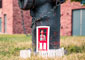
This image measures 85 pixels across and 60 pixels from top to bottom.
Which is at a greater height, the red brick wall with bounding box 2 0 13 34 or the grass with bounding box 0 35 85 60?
the red brick wall with bounding box 2 0 13 34

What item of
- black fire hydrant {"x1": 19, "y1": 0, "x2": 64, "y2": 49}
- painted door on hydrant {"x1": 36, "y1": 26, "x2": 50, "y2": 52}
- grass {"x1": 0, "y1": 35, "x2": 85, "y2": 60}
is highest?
black fire hydrant {"x1": 19, "y1": 0, "x2": 64, "y2": 49}

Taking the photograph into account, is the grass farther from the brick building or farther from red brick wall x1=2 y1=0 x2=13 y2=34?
red brick wall x1=2 y1=0 x2=13 y2=34

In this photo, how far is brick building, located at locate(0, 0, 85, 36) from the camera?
15.9 metres

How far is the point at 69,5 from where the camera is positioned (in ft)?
53.7

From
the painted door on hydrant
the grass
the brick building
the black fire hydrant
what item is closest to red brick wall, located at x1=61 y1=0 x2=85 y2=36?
the brick building

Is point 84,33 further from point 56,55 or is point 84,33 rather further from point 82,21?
point 56,55

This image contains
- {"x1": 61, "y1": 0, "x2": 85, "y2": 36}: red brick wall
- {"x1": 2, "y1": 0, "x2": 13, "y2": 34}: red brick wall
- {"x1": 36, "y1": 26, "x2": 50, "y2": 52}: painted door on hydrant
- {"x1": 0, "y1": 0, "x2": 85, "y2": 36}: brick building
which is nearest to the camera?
{"x1": 36, "y1": 26, "x2": 50, "y2": 52}: painted door on hydrant

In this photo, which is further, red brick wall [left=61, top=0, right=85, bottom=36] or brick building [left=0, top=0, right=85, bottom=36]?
red brick wall [left=61, top=0, right=85, bottom=36]

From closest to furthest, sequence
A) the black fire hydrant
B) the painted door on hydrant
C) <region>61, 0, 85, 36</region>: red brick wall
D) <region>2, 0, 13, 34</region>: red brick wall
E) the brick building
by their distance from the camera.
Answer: the painted door on hydrant, the black fire hydrant, the brick building, <region>61, 0, 85, 36</region>: red brick wall, <region>2, 0, 13, 34</region>: red brick wall

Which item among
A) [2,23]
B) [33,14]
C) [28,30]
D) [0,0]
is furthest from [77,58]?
[0,0]

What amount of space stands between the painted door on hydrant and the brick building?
35.5 ft

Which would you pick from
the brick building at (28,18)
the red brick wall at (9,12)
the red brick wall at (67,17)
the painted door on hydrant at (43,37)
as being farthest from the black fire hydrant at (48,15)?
the red brick wall at (9,12)

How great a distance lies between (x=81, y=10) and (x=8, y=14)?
6680 mm

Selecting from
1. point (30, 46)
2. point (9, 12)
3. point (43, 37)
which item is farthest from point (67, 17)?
point (43, 37)
